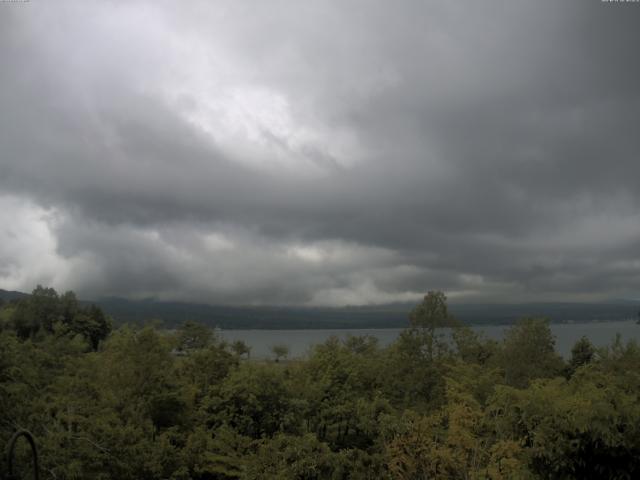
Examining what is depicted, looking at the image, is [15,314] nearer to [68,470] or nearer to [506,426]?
[68,470]

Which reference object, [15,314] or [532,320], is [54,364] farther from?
[15,314]

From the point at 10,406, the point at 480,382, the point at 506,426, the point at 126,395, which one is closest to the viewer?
the point at 10,406

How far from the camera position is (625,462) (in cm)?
1112

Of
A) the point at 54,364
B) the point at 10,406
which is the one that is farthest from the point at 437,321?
the point at 10,406

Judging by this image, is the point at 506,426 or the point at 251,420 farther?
the point at 251,420

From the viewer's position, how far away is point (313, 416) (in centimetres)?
2228

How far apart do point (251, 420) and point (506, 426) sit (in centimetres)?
988

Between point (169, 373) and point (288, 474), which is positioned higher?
point (169, 373)

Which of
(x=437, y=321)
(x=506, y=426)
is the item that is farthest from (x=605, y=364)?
(x=506, y=426)

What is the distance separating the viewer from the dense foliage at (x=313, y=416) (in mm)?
12039

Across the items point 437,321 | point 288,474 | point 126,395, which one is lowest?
point 288,474

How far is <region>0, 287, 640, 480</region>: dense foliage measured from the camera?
1204cm

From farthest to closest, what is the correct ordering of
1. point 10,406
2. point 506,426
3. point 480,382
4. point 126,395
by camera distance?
point 480,382 < point 126,395 < point 506,426 < point 10,406

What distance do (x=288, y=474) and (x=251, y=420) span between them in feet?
17.4
